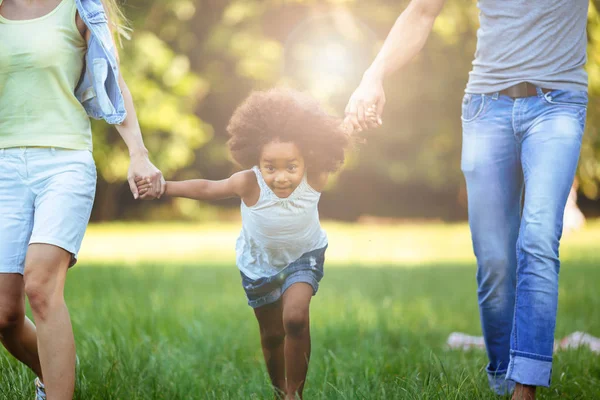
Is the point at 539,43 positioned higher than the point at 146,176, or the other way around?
the point at 539,43

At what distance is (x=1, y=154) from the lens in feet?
10.2

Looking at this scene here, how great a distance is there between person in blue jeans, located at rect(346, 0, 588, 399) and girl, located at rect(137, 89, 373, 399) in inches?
8.0

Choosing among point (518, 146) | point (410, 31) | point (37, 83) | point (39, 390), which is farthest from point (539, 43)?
point (39, 390)

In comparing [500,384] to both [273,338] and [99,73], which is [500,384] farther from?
[99,73]

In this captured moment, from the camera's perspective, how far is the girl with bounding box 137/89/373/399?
3.26 m

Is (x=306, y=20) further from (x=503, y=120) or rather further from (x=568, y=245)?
(x=503, y=120)

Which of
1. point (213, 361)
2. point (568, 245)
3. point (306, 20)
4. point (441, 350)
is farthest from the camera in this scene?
point (306, 20)

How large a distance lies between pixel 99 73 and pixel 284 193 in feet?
2.88

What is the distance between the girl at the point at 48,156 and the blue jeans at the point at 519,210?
1402mm

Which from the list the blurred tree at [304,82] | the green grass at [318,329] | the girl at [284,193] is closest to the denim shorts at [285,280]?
the girl at [284,193]

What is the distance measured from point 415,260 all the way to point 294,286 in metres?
8.80

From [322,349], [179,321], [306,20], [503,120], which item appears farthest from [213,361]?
[306,20]

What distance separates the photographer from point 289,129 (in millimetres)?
3293

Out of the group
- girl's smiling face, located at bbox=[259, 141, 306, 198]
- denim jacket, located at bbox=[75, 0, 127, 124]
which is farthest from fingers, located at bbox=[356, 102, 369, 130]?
denim jacket, located at bbox=[75, 0, 127, 124]
